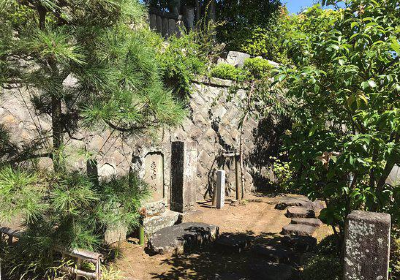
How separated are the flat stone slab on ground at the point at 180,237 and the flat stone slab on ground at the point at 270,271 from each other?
1.14m

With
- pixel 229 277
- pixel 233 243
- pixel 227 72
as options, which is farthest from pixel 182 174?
pixel 227 72

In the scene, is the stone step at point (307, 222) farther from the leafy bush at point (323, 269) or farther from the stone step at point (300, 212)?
the leafy bush at point (323, 269)

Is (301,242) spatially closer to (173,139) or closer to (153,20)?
(173,139)

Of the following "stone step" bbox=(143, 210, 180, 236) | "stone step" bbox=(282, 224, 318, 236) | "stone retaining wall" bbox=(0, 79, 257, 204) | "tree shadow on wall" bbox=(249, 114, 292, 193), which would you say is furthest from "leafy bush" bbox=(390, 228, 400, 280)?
"tree shadow on wall" bbox=(249, 114, 292, 193)

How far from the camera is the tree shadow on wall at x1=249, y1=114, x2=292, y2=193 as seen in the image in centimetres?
908

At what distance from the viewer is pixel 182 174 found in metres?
6.15

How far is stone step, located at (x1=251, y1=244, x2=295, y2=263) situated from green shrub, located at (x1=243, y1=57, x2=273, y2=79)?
5.00 m

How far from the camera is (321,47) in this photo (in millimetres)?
2914

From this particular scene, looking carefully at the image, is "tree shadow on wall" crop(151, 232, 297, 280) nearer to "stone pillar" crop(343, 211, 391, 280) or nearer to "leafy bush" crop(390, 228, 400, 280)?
"leafy bush" crop(390, 228, 400, 280)


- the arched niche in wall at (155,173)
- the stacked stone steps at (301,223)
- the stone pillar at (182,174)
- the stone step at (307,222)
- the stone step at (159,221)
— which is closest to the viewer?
the stacked stone steps at (301,223)

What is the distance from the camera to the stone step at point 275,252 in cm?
434

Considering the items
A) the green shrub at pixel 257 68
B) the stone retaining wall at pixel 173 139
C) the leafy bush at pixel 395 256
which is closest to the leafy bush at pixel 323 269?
the leafy bush at pixel 395 256

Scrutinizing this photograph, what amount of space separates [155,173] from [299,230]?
2.63 m

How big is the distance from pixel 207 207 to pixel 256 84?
339 cm
